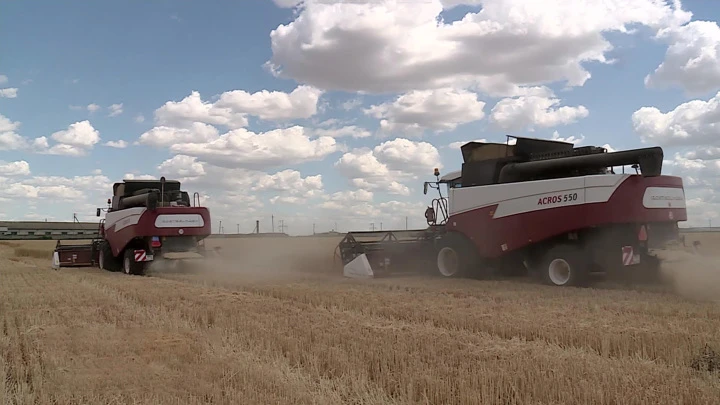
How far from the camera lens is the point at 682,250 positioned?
42.4 ft

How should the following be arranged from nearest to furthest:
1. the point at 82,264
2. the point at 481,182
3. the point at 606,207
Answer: the point at 606,207 → the point at 481,182 → the point at 82,264

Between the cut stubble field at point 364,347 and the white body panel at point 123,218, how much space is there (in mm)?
7234

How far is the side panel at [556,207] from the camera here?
475 inches

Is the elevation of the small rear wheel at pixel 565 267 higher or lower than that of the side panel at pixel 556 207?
lower

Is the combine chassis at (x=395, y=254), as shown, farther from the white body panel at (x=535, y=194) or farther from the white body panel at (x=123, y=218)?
the white body panel at (x=123, y=218)

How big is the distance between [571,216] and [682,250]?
2.58 metres

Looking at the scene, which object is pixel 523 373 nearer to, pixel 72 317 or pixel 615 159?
pixel 72 317

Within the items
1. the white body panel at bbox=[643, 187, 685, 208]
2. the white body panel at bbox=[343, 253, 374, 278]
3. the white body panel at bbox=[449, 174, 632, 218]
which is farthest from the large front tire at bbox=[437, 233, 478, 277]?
the white body panel at bbox=[643, 187, 685, 208]

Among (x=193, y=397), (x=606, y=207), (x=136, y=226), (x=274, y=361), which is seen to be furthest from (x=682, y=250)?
(x=136, y=226)

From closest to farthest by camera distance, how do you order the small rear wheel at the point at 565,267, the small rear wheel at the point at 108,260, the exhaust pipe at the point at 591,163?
the exhaust pipe at the point at 591,163
the small rear wheel at the point at 565,267
the small rear wheel at the point at 108,260

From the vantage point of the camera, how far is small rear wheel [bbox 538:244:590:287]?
12484mm

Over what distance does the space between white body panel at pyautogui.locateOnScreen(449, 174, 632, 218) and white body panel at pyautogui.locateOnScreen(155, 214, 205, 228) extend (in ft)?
27.2

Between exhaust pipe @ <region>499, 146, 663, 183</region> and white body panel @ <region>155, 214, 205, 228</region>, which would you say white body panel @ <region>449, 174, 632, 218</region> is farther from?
white body panel @ <region>155, 214, 205, 228</region>

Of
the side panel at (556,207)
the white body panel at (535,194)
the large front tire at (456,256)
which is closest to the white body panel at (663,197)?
the side panel at (556,207)
